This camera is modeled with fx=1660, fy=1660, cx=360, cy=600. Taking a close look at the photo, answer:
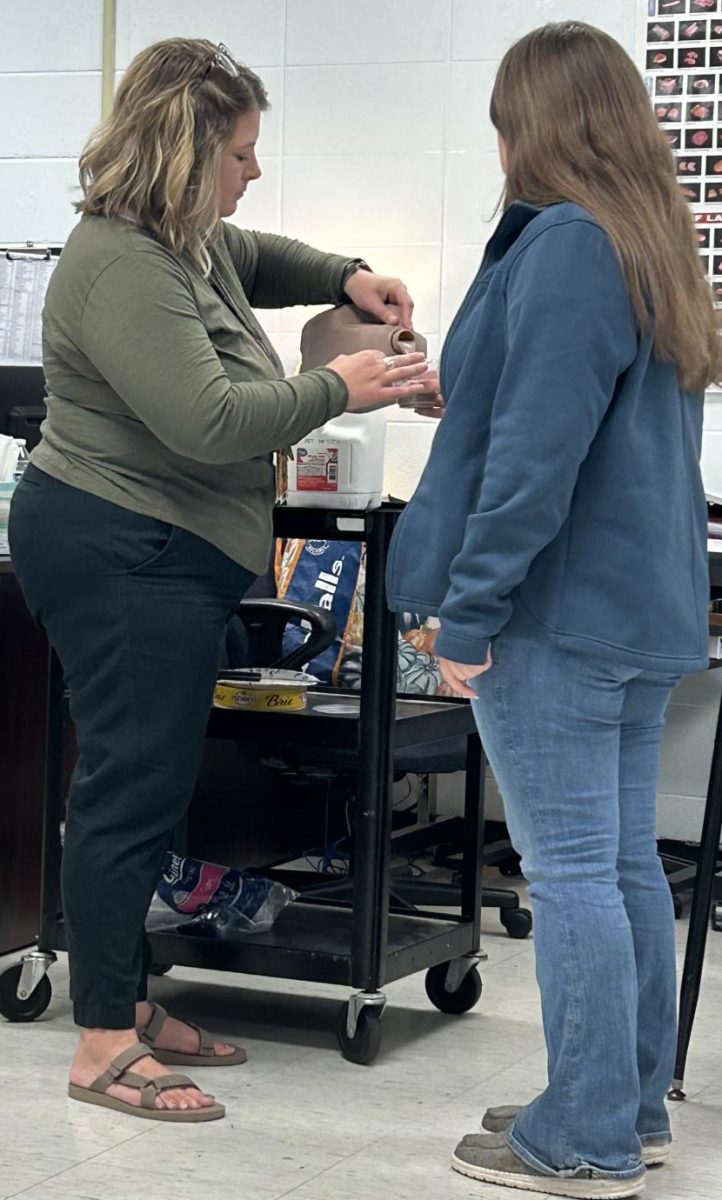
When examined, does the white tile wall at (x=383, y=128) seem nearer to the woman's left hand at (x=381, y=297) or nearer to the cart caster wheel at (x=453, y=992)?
the cart caster wheel at (x=453, y=992)

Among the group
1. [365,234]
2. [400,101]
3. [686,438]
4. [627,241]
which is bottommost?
[686,438]

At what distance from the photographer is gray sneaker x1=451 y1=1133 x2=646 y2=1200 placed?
6.14 ft

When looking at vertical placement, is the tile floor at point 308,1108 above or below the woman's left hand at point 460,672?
below

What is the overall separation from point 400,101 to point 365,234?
1.11ft

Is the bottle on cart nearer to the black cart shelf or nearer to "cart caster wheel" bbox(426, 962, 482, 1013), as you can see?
the black cart shelf

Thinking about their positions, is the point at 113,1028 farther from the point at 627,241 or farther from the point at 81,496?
the point at 627,241

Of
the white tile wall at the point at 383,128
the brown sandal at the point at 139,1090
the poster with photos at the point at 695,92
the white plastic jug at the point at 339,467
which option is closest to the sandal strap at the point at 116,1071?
the brown sandal at the point at 139,1090

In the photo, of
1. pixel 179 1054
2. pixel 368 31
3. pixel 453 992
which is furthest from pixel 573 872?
pixel 368 31

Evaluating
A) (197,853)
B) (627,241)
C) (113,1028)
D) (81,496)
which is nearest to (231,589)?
(81,496)

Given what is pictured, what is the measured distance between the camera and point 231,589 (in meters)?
2.28

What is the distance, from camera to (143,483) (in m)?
2.19

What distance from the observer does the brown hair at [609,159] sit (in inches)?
70.4

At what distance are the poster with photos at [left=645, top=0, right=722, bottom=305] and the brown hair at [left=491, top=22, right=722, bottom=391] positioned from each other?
84.0 inches

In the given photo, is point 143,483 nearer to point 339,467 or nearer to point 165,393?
point 165,393
